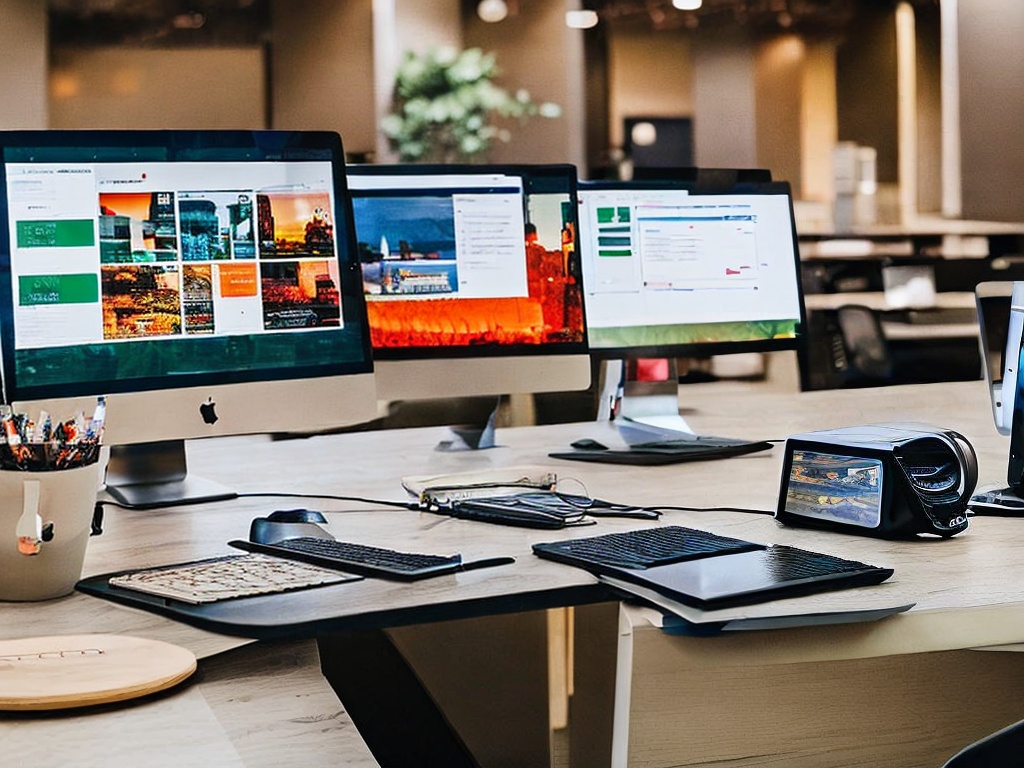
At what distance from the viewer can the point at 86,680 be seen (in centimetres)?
94

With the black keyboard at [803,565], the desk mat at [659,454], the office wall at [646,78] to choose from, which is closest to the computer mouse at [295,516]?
the black keyboard at [803,565]

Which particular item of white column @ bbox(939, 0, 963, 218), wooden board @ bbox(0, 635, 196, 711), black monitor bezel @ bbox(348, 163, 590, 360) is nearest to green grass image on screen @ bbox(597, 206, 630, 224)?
black monitor bezel @ bbox(348, 163, 590, 360)

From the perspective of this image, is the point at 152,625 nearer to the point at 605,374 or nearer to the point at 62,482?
the point at 62,482

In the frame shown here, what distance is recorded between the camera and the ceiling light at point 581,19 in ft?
17.2

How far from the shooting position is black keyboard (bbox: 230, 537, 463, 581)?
1204 mm

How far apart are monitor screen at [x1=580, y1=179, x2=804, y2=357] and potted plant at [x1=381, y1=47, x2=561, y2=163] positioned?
9.31 feet

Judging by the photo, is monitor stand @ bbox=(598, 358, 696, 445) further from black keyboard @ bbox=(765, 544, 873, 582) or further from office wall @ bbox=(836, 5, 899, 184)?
office wall @ bbox=(836, 5, 899, 184)

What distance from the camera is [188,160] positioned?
1619 mm

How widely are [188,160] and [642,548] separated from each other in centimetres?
78

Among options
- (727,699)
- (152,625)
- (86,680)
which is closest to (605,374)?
(727,699)

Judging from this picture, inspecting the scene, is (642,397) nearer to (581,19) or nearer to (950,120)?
(581,19)

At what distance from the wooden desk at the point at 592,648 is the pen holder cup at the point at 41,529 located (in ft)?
0.07

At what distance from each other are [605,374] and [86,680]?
4.81 feet

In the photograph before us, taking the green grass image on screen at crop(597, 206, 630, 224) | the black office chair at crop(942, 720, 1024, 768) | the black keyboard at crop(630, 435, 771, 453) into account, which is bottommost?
the black office chair at crop(942, 720, 1024, 768)
